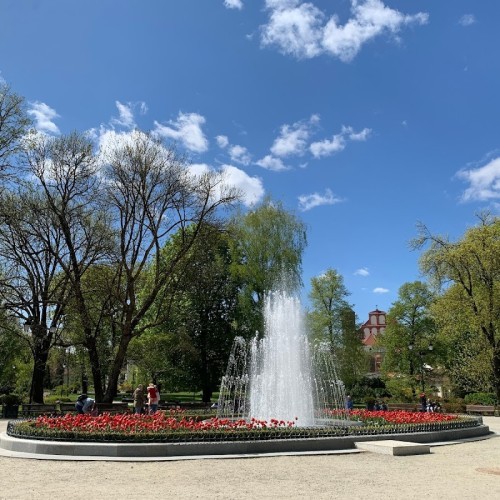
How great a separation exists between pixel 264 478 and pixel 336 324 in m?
36.6

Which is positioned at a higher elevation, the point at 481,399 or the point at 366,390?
the point at 366,390

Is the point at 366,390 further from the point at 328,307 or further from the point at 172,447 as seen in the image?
the point at 172,447

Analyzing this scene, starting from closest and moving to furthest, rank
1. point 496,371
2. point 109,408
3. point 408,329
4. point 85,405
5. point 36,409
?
point 85,405
point 109,408
point 36,409
point 496,371
point 408,329

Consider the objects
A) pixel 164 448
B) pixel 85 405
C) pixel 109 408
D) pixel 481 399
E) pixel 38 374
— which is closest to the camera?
pixel 164 448

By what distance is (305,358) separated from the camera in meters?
21.5

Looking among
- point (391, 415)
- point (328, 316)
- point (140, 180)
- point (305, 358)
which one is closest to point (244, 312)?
point (328, 316)

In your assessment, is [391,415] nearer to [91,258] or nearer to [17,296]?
[91,258]

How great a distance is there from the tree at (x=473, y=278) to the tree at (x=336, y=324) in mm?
10264

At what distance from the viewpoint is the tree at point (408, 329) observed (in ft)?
159

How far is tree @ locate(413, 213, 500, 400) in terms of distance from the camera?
33.0 m

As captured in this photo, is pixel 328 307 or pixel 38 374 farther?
pixel 328 307

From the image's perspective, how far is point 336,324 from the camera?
45625 millimetres

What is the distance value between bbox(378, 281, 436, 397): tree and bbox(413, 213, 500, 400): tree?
44.8 feet

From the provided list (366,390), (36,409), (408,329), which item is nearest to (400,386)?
(366,390)
